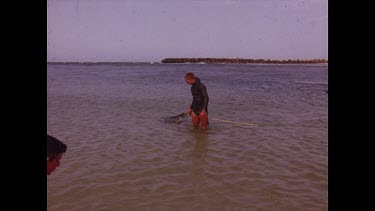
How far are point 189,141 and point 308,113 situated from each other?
261 inches

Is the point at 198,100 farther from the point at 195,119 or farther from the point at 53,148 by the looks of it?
the point at 53,148

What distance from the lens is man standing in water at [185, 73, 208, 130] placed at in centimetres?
909

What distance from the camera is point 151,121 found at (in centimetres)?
1108

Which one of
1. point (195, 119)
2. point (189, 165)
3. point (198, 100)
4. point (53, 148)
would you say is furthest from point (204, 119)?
point (53, 148)

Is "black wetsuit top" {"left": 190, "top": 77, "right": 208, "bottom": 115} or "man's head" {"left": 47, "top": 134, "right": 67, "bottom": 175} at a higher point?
"black wetsuit top" {"left": 190, "top": 77, "right": 208, "bottom": 115}

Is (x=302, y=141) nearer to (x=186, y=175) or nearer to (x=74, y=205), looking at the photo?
(x=186, y=175)

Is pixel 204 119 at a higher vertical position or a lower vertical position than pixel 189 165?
higher

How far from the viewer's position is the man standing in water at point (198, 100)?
29.8ft

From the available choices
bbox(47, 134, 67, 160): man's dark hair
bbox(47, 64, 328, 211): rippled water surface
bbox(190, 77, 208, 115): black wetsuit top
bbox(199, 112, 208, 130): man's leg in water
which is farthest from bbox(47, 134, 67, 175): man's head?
bbox(199, 112, 208, 130): man's leg in water

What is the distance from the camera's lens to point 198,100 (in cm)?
921

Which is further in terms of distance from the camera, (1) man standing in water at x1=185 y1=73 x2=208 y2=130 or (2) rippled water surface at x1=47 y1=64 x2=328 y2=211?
(1) man standing in water at x1=185 y1=73 x2=208 y2=130

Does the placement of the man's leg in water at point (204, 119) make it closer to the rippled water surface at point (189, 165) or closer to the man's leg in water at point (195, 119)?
the man's leg in water at point (195, 119)

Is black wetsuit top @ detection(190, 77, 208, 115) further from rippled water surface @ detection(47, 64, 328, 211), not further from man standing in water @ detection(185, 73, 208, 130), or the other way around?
rippled water surface @ detection(47, 64, 328, 211)

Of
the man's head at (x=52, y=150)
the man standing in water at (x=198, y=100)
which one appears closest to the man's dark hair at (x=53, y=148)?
the man's head at (x=52, y=150)
